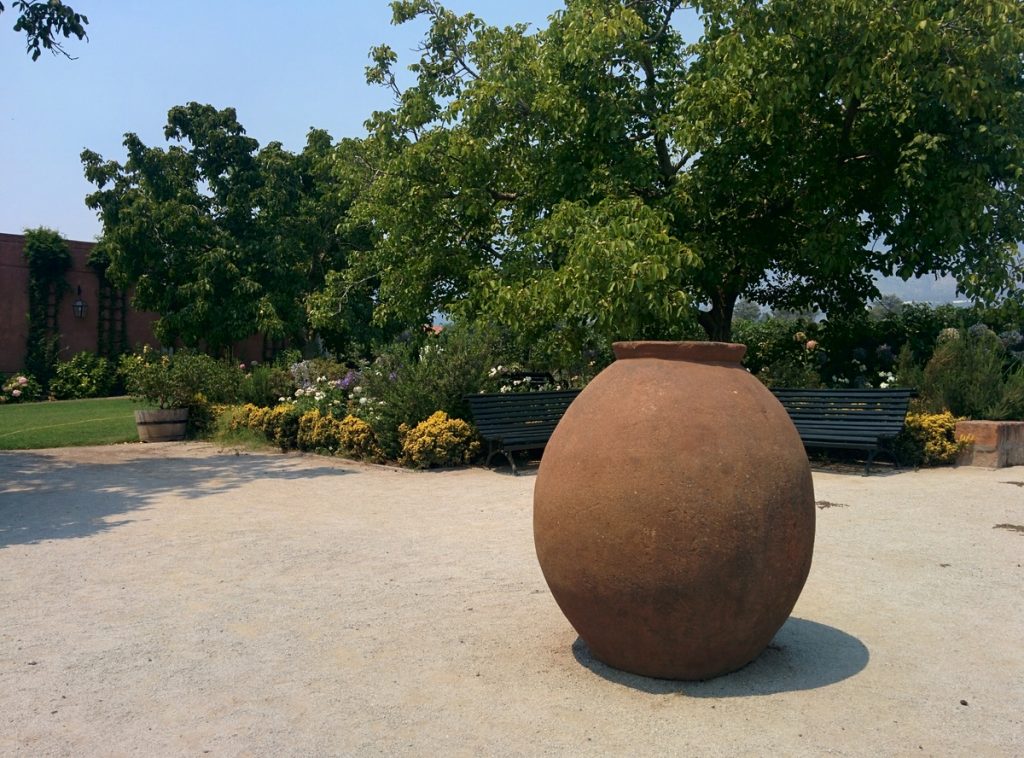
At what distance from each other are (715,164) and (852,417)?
12.4 ft

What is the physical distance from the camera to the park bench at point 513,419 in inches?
455

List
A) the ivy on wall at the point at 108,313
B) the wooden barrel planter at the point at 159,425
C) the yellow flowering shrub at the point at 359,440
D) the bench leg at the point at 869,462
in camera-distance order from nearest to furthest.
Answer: the bench leg at the point at 869,462 → the yellow flowering shrub at the point at 359,440 → the wooden barrel planter at the point at 159,425 → the ivy on wall at the point at 108,313

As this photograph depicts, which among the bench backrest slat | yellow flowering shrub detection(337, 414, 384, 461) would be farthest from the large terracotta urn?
yellow flowering shrub detection(337, 414, 384, 461)

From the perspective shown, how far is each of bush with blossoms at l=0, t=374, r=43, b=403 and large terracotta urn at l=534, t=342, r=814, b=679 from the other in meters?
27.8

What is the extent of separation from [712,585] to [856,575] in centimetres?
293

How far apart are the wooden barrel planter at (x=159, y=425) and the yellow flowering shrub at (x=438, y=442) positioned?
5.62 metres

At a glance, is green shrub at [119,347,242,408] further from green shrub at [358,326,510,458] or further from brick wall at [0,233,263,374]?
brick wall at [0,233,263,374]

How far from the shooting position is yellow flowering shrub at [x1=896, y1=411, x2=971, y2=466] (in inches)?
448

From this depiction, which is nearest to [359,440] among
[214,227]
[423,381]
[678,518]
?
[423,381]

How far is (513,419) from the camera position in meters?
11.9

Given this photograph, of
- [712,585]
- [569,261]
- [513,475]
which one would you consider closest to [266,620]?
[712,585]

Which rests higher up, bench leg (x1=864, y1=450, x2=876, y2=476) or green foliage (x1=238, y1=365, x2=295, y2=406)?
green foliage (x1=238, y1=365, x2=295, y2=406)

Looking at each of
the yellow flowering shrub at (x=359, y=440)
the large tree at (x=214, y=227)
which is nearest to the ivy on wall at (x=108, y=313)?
the large tree at (x=214, y=227)

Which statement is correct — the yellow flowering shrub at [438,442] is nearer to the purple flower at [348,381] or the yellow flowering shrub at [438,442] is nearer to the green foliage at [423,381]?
the green foliage at [423,381]
